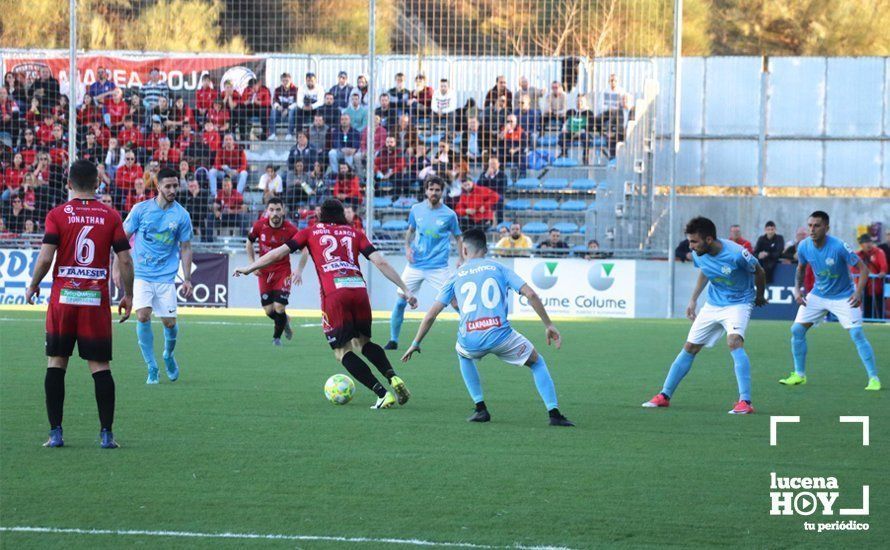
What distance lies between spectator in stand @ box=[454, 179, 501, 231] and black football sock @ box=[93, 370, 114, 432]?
18677 millimetres

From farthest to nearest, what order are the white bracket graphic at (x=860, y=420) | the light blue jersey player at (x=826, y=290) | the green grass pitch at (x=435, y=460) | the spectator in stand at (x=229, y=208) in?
the spectator in stand at (x=229, y=208), the light blue jersey player at (x=826, y=290), the white bracket graphic at (x=860, y=420), the green grass pitch at (x=435, y=460)

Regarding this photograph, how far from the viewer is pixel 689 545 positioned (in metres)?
6.15

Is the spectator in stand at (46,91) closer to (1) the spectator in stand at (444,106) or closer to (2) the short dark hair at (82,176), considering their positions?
(1) the spectator in stand at (444,106)

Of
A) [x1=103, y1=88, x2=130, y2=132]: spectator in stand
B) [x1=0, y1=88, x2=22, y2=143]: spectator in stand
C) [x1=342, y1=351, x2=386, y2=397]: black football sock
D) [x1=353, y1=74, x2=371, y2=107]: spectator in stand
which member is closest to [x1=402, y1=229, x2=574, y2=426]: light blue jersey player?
[x1=342, y1=351, x2=386, y2=397]: black football sock

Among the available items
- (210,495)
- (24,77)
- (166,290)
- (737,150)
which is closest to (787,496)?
(210,495)

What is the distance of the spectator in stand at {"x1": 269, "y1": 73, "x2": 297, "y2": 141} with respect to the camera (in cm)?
2892

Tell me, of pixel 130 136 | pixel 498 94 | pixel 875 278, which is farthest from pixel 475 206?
pixel 875 278

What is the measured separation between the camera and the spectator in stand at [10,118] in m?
28.3

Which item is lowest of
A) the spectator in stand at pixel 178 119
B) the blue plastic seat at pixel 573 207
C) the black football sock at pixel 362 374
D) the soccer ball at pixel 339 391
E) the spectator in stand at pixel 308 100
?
the soccer ball at pixel 339 391

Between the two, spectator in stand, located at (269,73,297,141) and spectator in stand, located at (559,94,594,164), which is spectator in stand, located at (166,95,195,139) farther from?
spectator in stand, located at (559,94,594,164)

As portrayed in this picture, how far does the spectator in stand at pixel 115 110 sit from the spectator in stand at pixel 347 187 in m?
5.48

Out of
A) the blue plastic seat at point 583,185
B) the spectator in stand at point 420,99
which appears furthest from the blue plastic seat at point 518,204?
the spectator in stand at point 420,99

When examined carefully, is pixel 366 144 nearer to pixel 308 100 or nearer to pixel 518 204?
pixel 308 100

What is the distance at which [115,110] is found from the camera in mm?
28750
